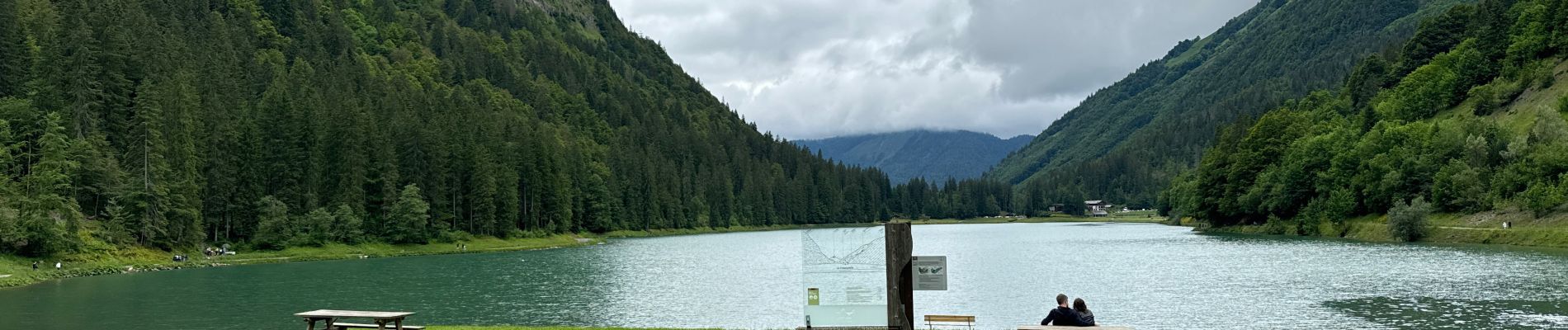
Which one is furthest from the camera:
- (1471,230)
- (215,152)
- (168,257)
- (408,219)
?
(408,219)

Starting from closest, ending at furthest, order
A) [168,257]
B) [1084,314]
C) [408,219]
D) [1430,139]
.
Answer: [1084,314]
[168,257]
[1430,139]
[408,219]

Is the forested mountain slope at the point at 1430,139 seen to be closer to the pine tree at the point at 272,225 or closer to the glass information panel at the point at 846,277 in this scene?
the glass information panel at the point at 846,277

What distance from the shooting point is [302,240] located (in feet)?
348

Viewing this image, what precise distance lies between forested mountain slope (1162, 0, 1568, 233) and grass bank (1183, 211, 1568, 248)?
98 cm

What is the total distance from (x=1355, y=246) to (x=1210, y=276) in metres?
38.0

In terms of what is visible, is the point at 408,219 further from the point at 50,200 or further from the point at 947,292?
the point at 947,292

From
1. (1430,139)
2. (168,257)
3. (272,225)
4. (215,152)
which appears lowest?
(168,257)

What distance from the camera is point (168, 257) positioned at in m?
90.2

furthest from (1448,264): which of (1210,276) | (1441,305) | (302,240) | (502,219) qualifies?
(502,219)

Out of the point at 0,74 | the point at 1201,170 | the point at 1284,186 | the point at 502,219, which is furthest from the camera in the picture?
the point at 1201,170

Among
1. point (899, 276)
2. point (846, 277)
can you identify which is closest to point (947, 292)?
point (899, 276)

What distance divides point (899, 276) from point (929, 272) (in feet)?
2.37

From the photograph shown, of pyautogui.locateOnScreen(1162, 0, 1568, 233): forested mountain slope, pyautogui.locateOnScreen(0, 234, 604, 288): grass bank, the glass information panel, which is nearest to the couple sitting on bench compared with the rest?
the glass information panel

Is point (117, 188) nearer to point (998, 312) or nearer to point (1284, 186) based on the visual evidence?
point (998, 312)
